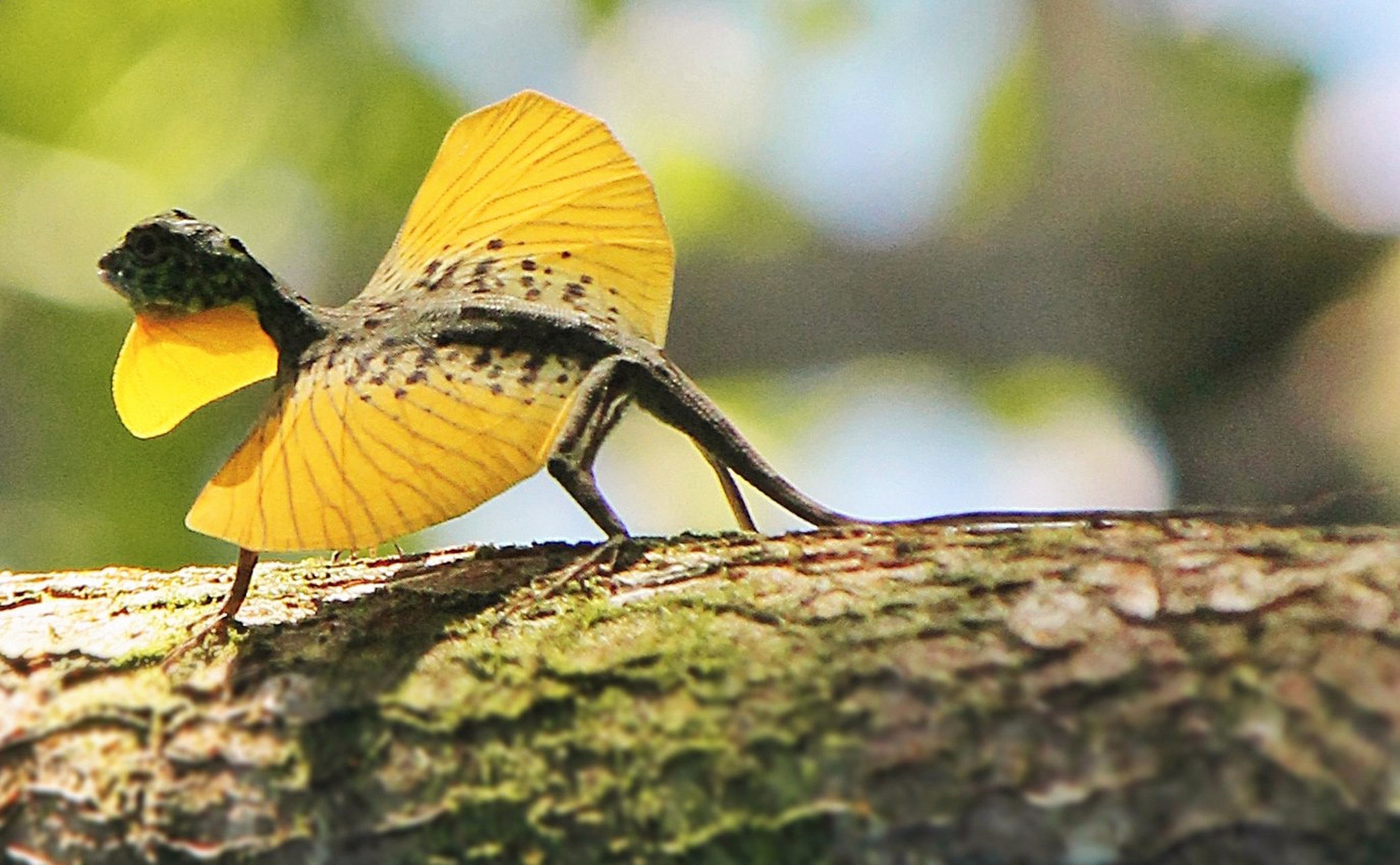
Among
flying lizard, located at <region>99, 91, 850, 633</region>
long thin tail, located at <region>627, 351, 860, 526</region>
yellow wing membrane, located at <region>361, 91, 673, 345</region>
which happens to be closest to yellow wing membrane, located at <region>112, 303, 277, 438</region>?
flying lizard, located at <region>99, 91, 850, 633</region>

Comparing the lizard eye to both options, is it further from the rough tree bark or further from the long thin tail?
the long thin tail

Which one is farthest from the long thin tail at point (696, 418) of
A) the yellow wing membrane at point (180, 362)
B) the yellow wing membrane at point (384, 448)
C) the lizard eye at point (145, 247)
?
the lizard eye at point (145, 247)

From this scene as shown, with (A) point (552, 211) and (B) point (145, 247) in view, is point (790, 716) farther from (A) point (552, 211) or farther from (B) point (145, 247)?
(B) point (145, 247)

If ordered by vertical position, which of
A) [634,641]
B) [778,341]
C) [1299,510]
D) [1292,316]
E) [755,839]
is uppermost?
[1292,316]

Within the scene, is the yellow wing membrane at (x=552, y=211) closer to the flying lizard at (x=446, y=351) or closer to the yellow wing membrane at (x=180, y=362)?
the flying lizard at (x=446, y=351)

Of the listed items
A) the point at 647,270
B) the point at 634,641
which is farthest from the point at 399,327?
the point at 634,641

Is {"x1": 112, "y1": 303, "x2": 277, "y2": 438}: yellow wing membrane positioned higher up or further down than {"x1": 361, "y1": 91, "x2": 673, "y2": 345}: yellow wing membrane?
further down

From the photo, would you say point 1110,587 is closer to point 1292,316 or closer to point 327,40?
point 1292,316
